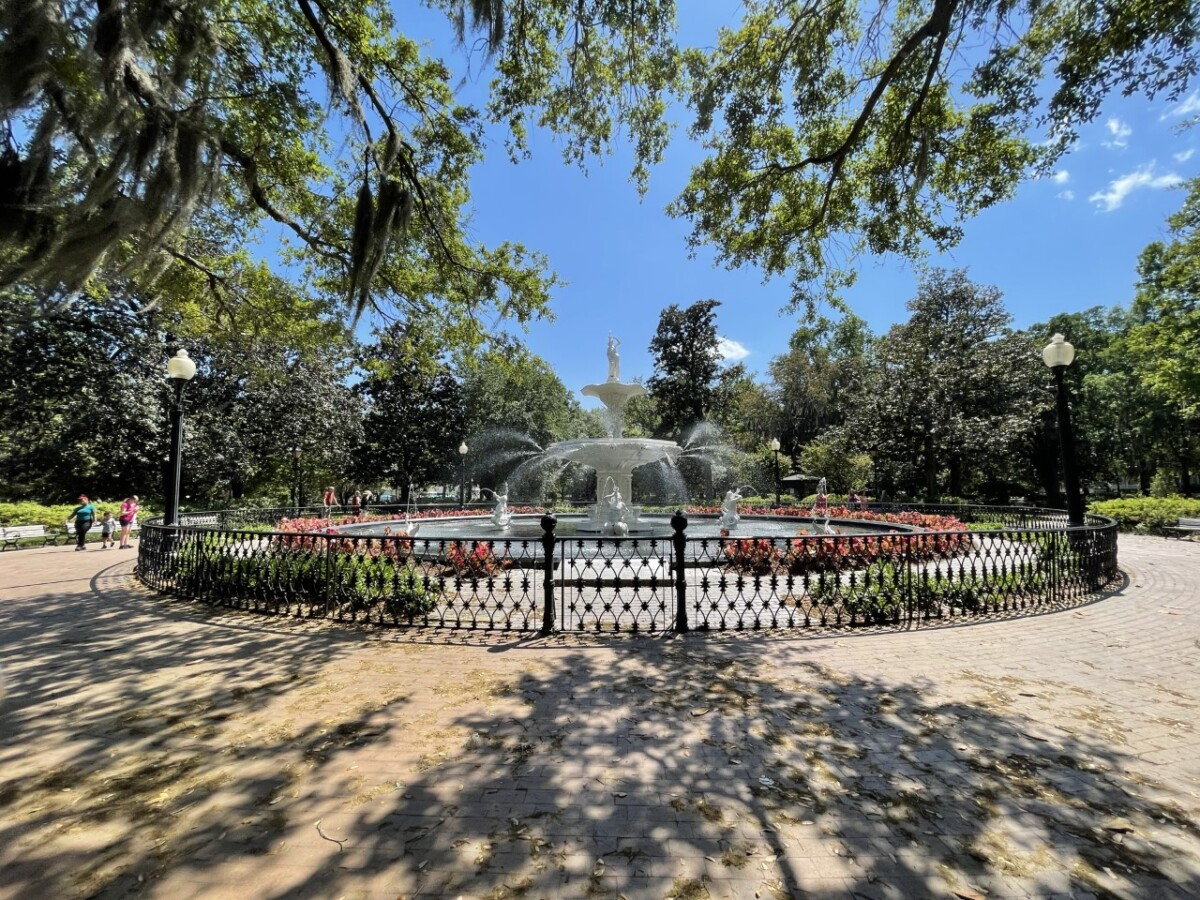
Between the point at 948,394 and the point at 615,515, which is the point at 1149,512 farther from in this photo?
the point at 615,515

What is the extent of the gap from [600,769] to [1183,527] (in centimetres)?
2241

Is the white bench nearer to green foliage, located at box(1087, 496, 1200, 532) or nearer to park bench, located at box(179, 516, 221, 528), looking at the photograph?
park bench, located at box(179, 516, 221, 528)

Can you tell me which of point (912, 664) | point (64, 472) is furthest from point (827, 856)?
point (64, 472)

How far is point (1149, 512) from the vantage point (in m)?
16.9

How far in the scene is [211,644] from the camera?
5297 millimetres

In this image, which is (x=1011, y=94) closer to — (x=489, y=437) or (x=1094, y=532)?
(x=1094, y=532)

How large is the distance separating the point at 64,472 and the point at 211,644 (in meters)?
23.8

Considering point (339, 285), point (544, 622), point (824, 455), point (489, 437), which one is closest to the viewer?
point (544, 622)

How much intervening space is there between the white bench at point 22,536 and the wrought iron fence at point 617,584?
995cm

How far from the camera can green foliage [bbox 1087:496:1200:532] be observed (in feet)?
54.4

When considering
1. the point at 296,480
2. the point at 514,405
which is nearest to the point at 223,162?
the point at 296,480

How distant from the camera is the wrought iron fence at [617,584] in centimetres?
609

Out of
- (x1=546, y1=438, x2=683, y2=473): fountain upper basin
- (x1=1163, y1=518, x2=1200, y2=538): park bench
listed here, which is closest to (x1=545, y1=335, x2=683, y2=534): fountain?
(x1=546, y1=438, x2=683, y2=473): fountain upper basin

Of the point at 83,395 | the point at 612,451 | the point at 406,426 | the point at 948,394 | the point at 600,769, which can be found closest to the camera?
the point at 600,769
